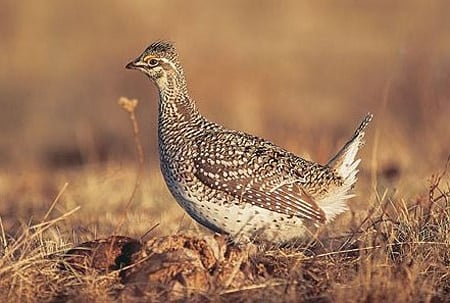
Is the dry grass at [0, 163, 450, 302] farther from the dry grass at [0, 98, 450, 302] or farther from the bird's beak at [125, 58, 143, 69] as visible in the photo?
the bird's beak at [125, 58, 143, 69]

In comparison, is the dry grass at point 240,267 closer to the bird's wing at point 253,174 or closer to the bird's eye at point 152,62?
the bird's wing at point 253,174

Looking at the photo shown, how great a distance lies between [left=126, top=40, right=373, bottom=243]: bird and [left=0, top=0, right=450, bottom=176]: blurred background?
17.6 ft

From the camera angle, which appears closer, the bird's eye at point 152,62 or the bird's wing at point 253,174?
the bird's wing at point 253,174

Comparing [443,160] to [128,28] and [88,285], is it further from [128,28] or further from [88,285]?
[128,28]

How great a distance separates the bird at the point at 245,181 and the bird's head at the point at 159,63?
41 mm

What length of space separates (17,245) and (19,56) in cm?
1605

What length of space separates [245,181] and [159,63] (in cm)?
105

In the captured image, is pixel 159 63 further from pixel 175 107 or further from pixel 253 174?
pixel 253 174

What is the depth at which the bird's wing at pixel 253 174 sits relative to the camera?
693 centimetres

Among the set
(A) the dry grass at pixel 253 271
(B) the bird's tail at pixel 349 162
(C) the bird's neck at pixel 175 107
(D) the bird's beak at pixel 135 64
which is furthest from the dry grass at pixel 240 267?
(D) the bird's beak at pixel 135 64

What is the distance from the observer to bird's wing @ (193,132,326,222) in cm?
693

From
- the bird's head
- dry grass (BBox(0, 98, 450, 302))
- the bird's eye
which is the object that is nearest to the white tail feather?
dry grass (BBox(0, 98, 450, 302))

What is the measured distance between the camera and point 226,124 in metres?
16.8

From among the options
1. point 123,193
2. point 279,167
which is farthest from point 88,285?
point 123,193
